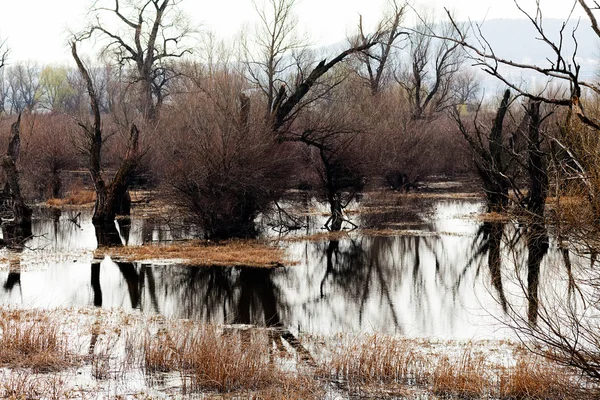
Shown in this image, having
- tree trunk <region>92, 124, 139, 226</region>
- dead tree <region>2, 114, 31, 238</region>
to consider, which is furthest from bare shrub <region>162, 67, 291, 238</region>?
dead tree <region>2, 114, 31, 238</region>

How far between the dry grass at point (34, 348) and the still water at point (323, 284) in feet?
10.6

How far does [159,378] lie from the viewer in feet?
33.5

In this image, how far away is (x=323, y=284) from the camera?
1848 centimetres

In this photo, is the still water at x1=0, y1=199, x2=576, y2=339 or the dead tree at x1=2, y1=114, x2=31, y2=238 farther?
the dead tree at x1=2, y1=114, x2=31, y2=238

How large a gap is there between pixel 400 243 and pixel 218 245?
19.4 ft

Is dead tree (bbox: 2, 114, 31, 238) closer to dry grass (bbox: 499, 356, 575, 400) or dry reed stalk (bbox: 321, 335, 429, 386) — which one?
dry reed stalk (bbox: 321, 335, 429, 386)

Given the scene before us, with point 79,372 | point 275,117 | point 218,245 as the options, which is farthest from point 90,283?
point 275,117

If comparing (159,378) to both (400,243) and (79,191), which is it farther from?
(79,191)

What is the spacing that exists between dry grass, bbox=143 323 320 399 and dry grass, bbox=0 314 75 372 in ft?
4.12

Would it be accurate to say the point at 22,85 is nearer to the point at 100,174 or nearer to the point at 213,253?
the point at 100,174

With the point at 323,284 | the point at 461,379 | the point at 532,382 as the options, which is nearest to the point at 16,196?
the point at 323,284

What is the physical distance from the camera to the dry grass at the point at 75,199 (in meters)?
37.4

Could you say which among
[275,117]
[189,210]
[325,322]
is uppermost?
[275,117]

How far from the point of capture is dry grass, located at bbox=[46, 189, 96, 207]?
123 feet
